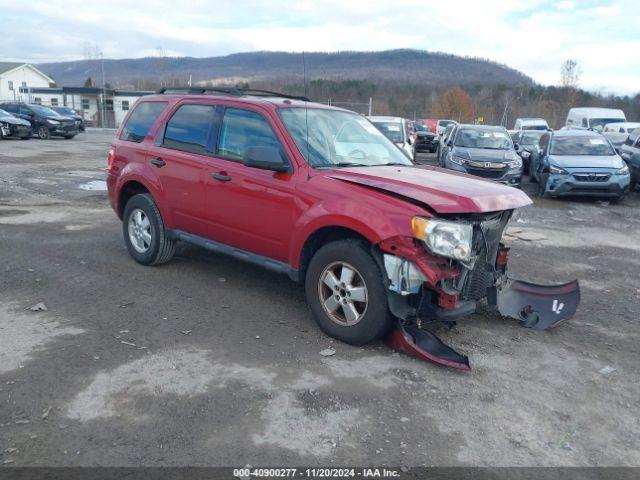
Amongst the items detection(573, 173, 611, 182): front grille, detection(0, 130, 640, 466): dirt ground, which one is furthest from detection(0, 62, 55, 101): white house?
detection(0, 130, 640, 466): dirt ground

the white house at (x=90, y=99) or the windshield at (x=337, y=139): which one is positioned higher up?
the white house at (x=90, y=99)

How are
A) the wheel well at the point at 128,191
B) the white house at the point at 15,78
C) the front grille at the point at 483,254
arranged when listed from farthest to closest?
the white house at the point at 15,78 < the wheel well at the point at 128,191 < the front grille at the point at 483,254

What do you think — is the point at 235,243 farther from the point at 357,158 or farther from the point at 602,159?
the point at 602,159

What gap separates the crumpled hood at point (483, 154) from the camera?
1305 cm

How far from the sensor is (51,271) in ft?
19.6

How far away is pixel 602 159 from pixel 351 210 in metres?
10.6

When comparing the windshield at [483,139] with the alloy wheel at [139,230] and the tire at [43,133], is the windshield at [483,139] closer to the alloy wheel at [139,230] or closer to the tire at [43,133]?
the alloy wheel at [139,230]

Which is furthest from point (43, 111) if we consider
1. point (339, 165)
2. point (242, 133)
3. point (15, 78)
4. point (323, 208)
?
point (15, 78)

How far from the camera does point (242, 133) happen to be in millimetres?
5102

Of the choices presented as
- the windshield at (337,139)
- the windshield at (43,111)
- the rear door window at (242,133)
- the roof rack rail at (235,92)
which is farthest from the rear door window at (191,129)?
the windshield at (43,111)

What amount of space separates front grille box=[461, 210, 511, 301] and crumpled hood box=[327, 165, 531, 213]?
0.18 m

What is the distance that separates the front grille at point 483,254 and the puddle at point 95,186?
9.54 meters

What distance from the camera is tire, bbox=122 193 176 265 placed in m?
5.91

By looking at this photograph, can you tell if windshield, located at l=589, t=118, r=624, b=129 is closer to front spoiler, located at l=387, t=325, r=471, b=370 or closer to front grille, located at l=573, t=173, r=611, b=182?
front grille, located at l=573, t=173, r=611, b=182
